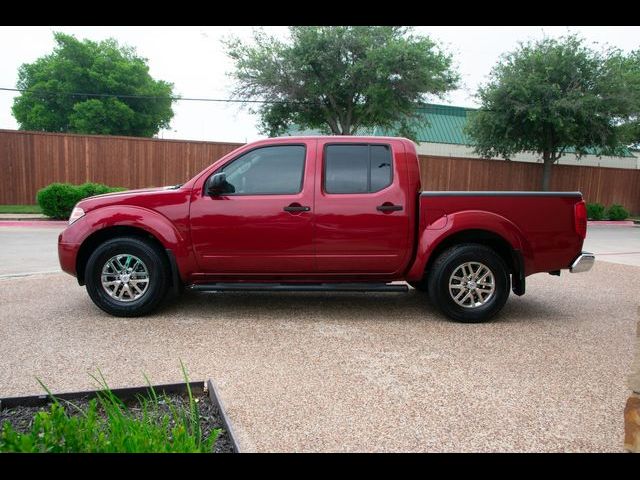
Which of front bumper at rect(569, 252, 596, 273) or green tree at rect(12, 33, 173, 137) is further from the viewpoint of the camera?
green tree at rect(12, 33, 173, 137)

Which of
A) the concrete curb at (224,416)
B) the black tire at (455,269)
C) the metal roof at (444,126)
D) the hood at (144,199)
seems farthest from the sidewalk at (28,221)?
the metal roof at (444,126)

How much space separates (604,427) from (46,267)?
27.3ft

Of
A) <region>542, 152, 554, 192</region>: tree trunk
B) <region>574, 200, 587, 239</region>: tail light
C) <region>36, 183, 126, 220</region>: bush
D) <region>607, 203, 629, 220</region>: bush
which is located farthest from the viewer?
Answer: <region>542, 152, 554, 192</region>: tree trunk

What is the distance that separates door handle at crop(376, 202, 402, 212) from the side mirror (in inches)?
63.0

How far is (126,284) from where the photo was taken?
216 inches

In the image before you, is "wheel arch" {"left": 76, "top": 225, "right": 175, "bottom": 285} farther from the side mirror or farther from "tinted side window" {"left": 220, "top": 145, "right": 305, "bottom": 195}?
"tinted side window" {"left": 220, "top": 145, "right": 305, "bottom": 195}

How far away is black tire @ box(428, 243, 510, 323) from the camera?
17.7ft

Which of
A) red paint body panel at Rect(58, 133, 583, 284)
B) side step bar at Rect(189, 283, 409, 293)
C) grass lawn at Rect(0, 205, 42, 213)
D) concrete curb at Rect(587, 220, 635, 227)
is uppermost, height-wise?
red paint body panel at Rect(58, 133, 583, 284)

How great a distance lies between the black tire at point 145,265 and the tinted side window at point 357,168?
2.02 meters

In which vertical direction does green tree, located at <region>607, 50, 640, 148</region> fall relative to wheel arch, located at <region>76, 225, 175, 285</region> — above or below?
above

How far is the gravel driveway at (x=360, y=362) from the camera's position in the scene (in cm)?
309

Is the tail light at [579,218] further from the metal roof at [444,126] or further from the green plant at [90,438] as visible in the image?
the metal roof at [444,126]

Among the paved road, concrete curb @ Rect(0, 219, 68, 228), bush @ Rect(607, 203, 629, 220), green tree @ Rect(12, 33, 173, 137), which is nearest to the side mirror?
the paved road
